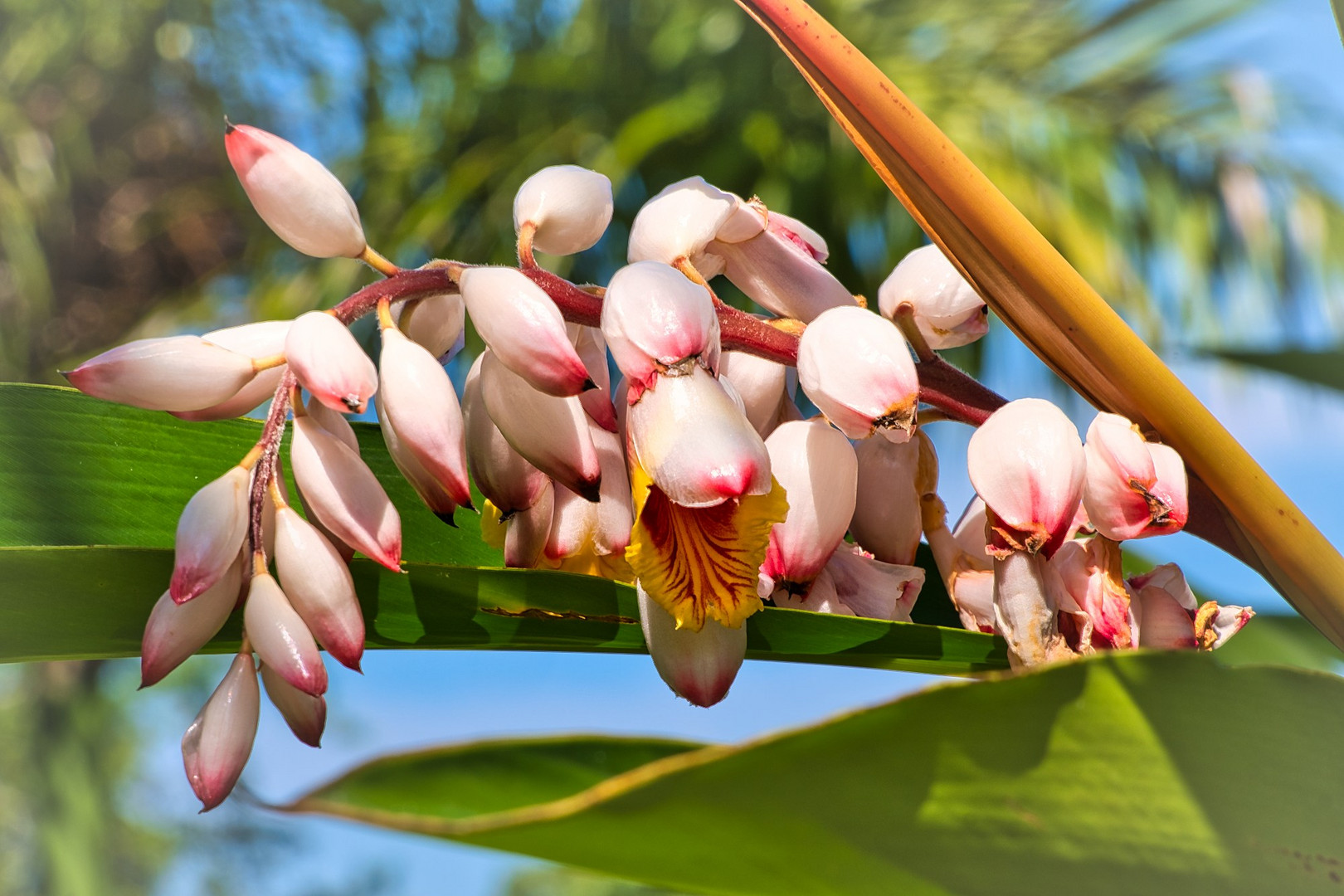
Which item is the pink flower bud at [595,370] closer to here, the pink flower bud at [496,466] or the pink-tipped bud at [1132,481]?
the pink flower bud at [496,466]

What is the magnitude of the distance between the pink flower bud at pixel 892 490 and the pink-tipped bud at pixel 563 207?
0.11 meters

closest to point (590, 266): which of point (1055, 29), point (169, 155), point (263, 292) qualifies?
point (263, 292)

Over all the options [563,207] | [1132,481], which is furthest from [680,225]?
[1132,481]

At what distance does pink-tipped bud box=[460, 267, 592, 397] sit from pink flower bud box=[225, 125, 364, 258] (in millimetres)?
47

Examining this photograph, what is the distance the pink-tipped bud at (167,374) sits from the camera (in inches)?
8.8

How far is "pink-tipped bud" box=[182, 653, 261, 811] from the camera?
0.25 metres

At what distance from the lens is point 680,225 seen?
28cm

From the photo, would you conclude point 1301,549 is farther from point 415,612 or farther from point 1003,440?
point 415,612

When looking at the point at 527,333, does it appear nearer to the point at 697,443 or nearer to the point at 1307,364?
the point at 697,443

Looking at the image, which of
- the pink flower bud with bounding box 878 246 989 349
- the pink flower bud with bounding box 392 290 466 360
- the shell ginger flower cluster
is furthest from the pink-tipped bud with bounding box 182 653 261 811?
the pink flower bud with bounding box 878 246 989 349

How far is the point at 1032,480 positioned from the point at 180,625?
0.21m

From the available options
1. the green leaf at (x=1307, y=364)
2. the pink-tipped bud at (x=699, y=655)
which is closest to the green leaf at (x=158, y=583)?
the pink-tipped bud at (x=699, y=655)

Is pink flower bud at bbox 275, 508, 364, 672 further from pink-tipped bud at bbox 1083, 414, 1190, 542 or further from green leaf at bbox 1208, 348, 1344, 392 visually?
green leaf at bbox 1208, 348, 1344, 392

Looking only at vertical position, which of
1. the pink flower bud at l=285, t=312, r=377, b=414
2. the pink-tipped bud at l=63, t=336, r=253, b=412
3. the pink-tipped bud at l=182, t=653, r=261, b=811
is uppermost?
the pink flower bud at l=285, t=312, r=377, b=414
